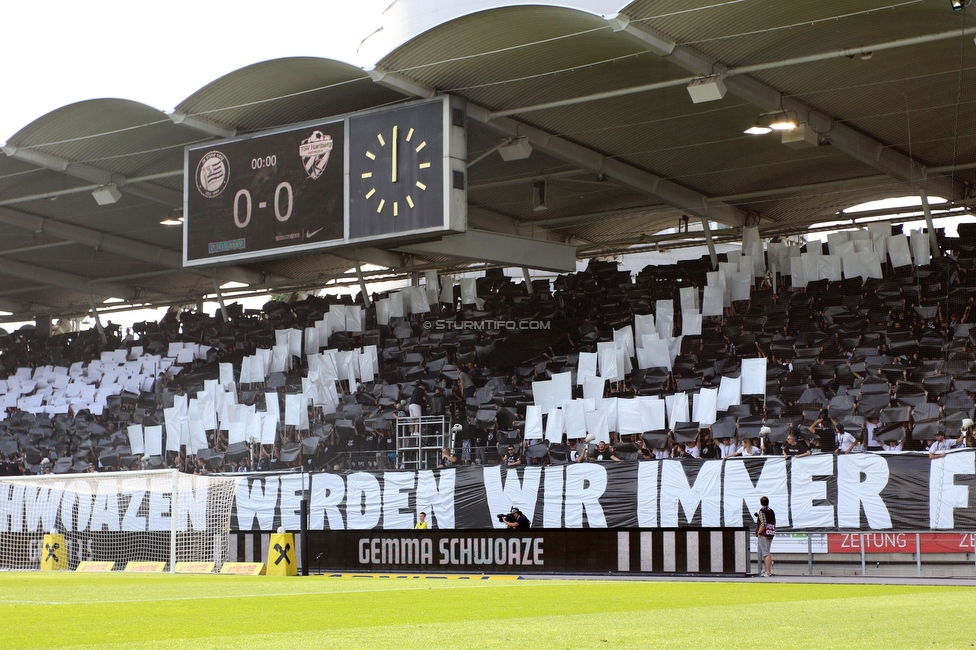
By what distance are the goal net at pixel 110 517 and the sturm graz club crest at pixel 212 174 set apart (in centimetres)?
618

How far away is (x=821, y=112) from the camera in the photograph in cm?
2492

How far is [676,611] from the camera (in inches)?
414

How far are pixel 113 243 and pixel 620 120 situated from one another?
18.4 metres

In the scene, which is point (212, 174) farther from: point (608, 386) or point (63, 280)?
point (63, 280)

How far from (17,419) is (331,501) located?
1601 centimetres

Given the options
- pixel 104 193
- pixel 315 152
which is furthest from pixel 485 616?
pixel 104 193

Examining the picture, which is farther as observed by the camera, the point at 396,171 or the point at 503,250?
the point at 503,250

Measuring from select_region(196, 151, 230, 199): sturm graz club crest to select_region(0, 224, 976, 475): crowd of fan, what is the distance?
6.64 m

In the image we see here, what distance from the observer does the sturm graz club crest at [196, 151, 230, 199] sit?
2552 centimetres

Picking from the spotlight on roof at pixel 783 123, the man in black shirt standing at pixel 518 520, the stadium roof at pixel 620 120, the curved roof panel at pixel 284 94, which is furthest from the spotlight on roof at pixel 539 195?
the man in black shirt standing at pixel 518 520

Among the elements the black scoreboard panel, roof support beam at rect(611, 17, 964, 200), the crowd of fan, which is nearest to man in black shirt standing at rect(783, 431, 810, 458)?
the crowd of fan

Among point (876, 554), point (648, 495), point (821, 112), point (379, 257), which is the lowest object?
point (876, 554)

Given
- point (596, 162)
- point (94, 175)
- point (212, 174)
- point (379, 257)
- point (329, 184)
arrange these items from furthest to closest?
point (379, 257) → point (94, 175) → point (596, 162) → point (212, 174) → point (329, 184)

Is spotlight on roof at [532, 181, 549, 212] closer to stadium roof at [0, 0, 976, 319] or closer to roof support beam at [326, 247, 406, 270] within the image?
stadium roof at [0, 0, 976, 319]
